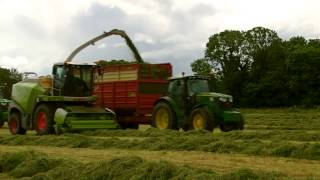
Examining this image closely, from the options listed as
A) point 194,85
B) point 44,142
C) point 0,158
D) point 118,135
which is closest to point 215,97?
point 194,85

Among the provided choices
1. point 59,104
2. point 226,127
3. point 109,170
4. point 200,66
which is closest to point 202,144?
point 109,170

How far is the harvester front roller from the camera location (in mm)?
18875

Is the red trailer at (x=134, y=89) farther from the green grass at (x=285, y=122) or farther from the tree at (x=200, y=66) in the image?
the tree at (x=200, y=66)

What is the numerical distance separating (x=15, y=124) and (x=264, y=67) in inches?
2247

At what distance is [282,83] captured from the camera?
225ft

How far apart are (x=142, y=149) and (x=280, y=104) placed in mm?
56144

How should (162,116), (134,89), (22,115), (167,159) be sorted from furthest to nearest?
(134,89) → (22,115) → (162,116) → (167,159)

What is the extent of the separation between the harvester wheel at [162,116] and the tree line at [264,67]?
39.3 metres

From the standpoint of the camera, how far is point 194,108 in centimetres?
1888

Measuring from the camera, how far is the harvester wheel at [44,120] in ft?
64.0

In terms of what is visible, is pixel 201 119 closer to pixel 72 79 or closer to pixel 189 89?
pixel 189 89

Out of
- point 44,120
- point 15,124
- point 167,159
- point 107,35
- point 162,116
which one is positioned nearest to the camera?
point 167,159

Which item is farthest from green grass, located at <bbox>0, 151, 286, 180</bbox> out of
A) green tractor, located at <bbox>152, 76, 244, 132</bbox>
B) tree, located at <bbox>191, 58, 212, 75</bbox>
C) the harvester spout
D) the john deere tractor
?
tree, located at <bbox>191, 58, 212, 75</bbox>

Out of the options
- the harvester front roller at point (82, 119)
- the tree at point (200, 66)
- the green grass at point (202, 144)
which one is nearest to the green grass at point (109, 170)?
the green grass at point (202, 144)
